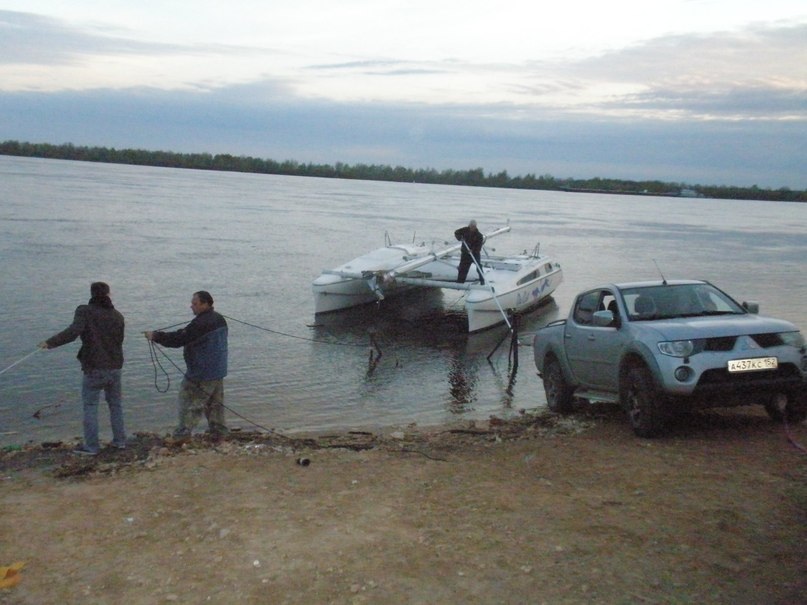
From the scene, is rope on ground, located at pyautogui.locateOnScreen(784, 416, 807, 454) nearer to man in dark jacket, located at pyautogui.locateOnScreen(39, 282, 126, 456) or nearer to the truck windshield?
the truck windshield

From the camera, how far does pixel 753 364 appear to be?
29.7 feet

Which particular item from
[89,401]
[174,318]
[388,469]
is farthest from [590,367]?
[174,318]

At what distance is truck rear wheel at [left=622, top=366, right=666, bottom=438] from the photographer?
30.6 feet

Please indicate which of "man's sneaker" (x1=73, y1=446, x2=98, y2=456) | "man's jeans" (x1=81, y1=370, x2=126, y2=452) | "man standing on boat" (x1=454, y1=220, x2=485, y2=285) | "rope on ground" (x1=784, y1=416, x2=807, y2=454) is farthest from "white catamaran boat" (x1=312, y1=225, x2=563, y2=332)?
"man's sneaker" (x1=73, y1=446, x2=98, y2=456)

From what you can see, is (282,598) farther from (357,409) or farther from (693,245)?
(693,245)

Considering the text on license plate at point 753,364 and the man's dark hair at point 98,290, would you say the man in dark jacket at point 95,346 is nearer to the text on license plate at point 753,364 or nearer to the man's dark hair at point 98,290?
the man's dark hair at point 98,290

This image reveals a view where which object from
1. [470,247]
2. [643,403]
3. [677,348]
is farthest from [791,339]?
[470,247]

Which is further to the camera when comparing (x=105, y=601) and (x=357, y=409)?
(x=357, y=409)

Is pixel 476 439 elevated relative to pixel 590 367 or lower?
lower

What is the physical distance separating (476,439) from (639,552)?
4234mm

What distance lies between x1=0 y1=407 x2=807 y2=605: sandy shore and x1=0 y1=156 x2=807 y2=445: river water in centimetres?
385

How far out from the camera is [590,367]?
10.8 metres

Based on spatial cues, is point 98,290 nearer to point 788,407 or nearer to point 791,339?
point 791,339

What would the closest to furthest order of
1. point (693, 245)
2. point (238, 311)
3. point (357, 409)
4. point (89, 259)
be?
point (357, 409)
point (238, 311)
point (89, 259)
point (693, 245)
